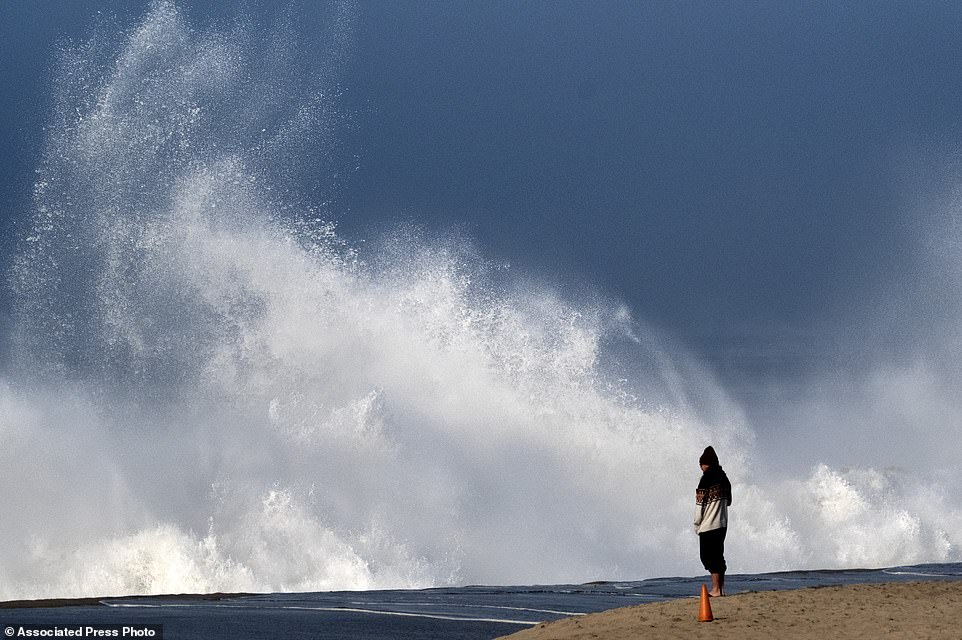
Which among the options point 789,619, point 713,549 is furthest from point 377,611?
point 789,619

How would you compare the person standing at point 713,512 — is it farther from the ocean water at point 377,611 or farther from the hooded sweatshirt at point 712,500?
the ocean water at point 377,611

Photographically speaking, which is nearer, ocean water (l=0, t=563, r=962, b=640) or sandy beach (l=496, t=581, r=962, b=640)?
sandy beach (l=496, t=581, r=962, b=640)

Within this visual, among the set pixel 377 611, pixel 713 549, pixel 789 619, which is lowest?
pixel 377 611

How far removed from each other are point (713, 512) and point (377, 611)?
5861 mm

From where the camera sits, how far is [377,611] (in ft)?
62.7

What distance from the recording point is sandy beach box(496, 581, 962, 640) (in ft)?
42.9

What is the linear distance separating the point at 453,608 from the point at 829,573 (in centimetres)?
1414

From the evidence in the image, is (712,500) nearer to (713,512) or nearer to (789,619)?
(713,512)

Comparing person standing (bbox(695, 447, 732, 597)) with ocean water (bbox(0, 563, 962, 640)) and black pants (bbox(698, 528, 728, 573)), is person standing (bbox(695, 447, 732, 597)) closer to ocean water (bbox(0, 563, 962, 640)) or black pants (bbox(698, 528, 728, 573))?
black pants (bbox(698, 528, 728, 573))

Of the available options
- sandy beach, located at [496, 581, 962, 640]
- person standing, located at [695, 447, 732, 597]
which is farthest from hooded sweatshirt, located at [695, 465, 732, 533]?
sandy beach, located at [496, 581, 962, 640]

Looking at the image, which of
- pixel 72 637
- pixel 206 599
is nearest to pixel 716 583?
pixel 72 637

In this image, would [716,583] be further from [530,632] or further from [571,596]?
[571,596]

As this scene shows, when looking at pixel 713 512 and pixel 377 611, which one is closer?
pixel 713 512

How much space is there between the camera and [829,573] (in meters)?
30.9
